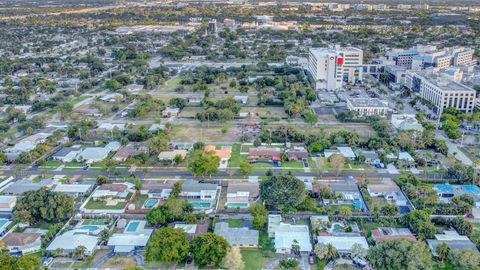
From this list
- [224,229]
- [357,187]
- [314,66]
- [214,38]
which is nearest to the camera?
[224,229]

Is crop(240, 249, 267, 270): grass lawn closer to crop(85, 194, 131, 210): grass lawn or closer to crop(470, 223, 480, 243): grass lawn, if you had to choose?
crop(85, 194, 131, 210): grass lawn

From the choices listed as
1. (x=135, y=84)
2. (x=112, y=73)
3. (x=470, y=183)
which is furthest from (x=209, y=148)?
(x=112, y=73)

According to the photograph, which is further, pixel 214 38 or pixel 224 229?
pixel 214 38

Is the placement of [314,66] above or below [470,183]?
above

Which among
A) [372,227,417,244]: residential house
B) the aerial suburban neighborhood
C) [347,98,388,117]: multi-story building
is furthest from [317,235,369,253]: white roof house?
[347,98,388,117]: multi-story building

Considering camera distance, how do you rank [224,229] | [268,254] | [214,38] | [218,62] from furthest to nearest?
[214,38], [218,62], [224,229], [268,254]

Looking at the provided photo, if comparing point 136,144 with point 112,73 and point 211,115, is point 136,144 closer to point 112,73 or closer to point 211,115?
point 211,115
